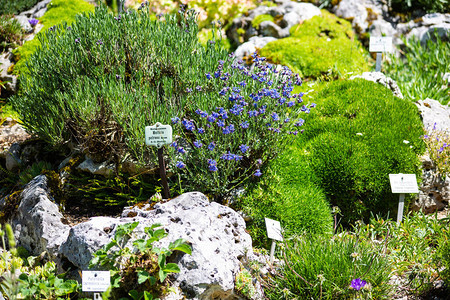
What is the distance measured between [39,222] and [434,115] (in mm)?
4740

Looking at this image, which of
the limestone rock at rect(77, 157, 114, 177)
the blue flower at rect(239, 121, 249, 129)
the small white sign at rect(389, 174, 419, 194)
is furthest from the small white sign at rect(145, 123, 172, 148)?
the small white sign at rect(389, 174, 419, 194)

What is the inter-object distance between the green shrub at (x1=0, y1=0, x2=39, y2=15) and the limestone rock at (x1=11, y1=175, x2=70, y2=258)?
19.1ft

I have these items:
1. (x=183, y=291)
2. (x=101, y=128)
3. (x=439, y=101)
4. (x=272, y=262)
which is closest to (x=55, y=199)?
(x=101, y=128)

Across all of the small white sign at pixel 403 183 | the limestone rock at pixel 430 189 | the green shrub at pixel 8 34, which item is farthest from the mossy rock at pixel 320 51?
the green shrub at pixel 8 34

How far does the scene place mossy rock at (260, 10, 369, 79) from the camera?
21.5ft

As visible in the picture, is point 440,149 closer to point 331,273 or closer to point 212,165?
point 331,273

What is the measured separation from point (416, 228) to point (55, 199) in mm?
3434

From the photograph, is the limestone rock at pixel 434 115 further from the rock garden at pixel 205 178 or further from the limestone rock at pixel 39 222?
the limestone rock at pixel 39 222

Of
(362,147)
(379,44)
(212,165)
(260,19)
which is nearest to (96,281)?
(212,165)

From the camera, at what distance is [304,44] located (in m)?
7.02

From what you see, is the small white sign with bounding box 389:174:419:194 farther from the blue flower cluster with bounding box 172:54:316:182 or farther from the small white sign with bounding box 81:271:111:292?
the small white sign with bounding box 81:271:111:292

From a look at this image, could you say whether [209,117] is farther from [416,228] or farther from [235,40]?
[235,40]

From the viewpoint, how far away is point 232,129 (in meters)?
3.55

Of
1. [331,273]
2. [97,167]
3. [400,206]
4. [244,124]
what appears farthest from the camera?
[400,206]
